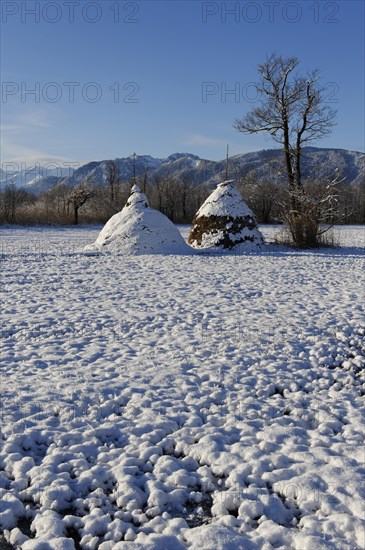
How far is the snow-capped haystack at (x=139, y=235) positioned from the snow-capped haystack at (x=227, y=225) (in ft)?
4.59

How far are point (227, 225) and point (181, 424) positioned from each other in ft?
52.3

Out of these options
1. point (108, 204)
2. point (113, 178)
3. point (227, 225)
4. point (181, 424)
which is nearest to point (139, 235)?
point (227, 225)

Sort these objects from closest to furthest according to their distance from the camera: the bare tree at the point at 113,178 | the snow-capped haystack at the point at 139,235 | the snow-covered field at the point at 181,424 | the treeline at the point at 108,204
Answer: the snow-covered field at the point at 181,424 → the snow-capped haystack at the point at 139,235 → the treeline at the point at 108,204 → the bare tree at the point at 113,178

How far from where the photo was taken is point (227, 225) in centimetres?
2005

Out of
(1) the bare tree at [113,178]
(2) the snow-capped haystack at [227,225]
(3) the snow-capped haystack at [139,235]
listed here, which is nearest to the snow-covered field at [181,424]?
(3) the snow-capped haystack at [139,235]

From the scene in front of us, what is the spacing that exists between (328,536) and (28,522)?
2.22 meters

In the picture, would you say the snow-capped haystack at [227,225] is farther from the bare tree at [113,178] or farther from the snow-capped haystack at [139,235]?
the bare tree at [113,178]

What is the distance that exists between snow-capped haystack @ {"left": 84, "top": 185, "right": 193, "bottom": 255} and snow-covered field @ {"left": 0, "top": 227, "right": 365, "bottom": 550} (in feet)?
30.1

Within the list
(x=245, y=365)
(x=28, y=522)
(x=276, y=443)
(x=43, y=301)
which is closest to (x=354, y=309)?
(x=245, y=365)

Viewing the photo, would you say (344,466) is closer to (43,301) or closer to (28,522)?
(28,522)

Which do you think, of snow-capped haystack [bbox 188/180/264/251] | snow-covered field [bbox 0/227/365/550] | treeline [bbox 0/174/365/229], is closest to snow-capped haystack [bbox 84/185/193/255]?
snow-capped haystack [bbox 188/180/264/251]

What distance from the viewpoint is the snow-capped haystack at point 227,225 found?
19922 mm

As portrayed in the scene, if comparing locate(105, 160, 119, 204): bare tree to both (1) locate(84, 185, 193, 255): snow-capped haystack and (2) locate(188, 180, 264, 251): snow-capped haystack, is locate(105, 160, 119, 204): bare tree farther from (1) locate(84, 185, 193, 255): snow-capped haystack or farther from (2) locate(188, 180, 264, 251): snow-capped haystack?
(2) locate(188, 180, 264, 251): snow-capped haystack

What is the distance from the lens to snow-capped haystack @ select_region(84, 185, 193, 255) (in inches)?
736
